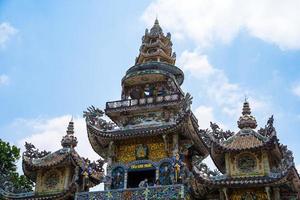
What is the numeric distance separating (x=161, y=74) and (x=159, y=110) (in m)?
2.62

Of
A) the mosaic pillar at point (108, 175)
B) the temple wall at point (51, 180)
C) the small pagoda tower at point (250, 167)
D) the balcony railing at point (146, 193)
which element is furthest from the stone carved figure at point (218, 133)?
the temple wall at point (51, 180)

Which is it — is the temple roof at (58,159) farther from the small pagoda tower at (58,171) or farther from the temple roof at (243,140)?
the temple roof at (243,140)

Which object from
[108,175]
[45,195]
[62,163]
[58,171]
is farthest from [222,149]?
[45,195]

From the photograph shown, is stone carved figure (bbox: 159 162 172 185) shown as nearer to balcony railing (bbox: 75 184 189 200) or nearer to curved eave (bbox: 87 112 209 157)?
curved eave (bbox: 87 112 209 157)

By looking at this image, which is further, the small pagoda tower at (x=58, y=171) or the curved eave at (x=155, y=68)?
the curved eave at (x=155, y=68)

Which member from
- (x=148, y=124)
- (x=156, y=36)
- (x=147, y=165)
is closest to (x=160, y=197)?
(x=147, y=165)

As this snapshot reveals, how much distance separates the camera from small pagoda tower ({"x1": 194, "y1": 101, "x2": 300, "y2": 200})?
20578 mm

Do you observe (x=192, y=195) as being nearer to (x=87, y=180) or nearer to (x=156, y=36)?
(x=87, y=180)

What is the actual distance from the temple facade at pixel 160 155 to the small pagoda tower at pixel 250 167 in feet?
0.14

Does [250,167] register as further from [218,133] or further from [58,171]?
[58,171]

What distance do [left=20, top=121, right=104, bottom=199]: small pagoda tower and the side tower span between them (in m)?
1.23

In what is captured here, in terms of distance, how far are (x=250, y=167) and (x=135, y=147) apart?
6695mm

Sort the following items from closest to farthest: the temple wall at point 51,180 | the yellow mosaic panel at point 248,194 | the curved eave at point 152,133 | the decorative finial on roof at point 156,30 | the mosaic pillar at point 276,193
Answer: the mosaic pillar at point 276,193 < the yellow mosaic panel at point 248,194 < the curved eave at point 152,133 < the temple wall at point 51,180 < the decorative finial on roof at point 156,30

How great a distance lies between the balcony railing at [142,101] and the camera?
86.5 feet
